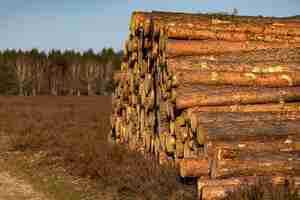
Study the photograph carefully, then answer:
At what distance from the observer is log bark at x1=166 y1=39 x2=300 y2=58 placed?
895 centimetres

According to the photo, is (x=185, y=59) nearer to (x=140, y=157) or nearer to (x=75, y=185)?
(x=140, y=157)

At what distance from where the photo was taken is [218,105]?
8.04 metres

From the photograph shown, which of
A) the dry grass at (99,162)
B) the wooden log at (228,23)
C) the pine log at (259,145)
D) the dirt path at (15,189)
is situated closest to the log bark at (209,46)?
the wooden log at (228,23)

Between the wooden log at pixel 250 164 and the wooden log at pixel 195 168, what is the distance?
7.7 inches

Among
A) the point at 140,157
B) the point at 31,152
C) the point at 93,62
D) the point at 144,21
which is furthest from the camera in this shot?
the point at 93,62

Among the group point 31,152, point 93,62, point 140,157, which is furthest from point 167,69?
point 93,62

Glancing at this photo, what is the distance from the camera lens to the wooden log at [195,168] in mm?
6680

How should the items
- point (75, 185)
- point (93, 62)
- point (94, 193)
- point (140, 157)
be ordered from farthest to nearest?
point (93, 62) < point (140, 157) < point (75, 185) < point (94, 193)

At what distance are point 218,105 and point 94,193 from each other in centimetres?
265

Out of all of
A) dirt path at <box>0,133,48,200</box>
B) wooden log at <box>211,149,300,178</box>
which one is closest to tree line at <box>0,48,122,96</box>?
dirt path at <box>0,133,48,200</box>

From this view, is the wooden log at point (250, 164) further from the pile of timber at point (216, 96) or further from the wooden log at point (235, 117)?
the wooden log at point (235, 117)

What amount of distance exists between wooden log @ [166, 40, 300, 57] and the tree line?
6315cm

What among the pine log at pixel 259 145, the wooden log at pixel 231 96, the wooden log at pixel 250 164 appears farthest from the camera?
the wooden log at pixel 231 96

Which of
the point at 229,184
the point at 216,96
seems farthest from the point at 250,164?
the point at 216,96
